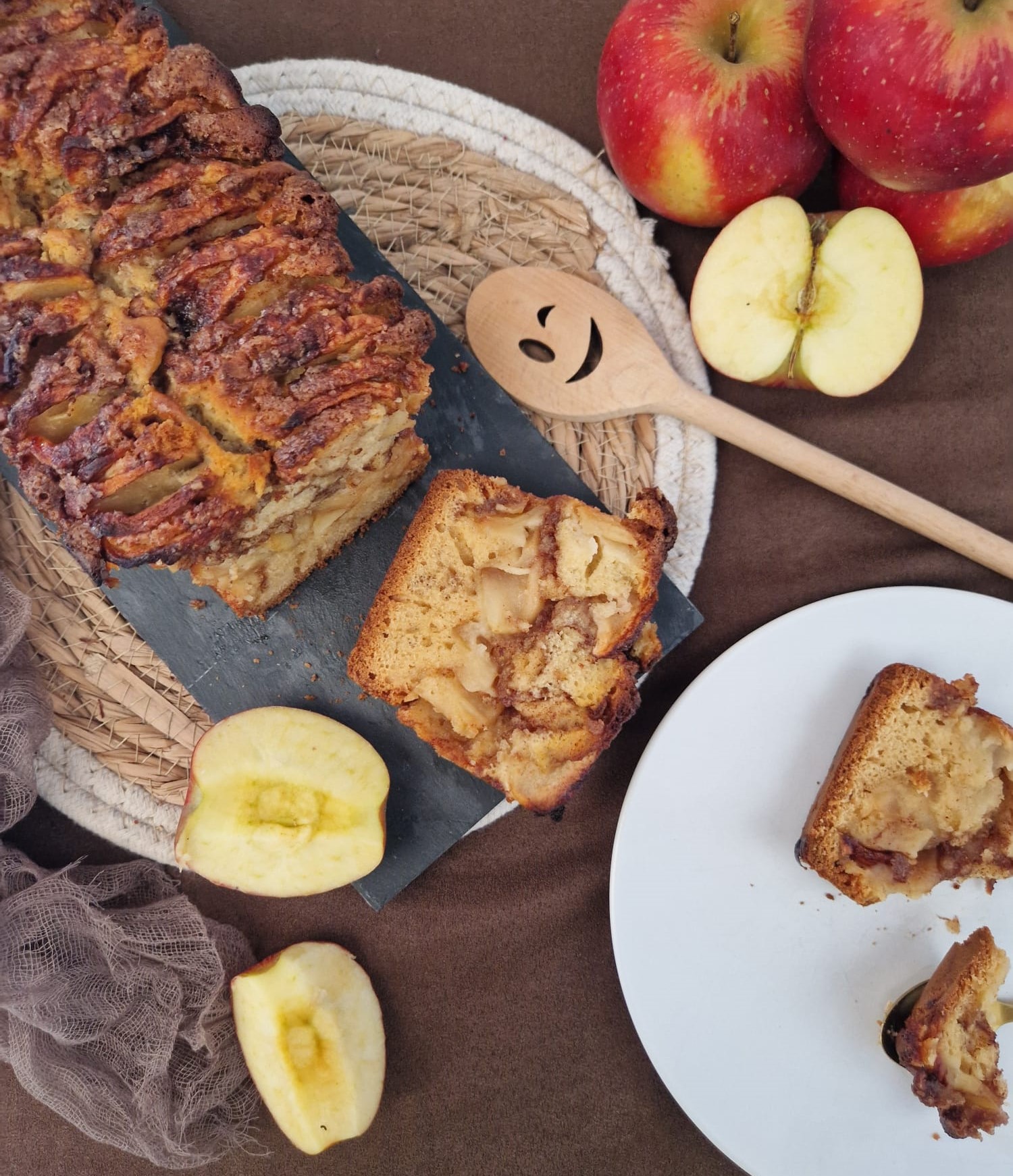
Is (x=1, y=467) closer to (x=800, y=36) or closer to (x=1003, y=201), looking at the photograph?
(x=800, y=36)

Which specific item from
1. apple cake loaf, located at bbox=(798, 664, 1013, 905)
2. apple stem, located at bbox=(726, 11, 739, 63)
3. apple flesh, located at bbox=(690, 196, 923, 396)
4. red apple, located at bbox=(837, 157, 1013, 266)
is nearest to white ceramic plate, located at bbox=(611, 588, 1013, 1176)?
apple cake loaf, located at bbox=(798, 664, 1013, 905)

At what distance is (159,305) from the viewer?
1923mm

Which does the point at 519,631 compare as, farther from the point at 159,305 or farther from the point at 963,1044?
the point at 963,1044

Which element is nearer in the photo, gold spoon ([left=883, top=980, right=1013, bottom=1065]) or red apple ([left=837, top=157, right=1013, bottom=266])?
red apple ([left=837, top=157, right=1013, bottom=266])

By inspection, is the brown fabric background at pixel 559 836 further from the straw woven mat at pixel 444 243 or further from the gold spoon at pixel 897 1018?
the gold spoon at pixel 897 1018

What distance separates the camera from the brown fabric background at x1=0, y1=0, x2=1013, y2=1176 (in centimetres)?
256

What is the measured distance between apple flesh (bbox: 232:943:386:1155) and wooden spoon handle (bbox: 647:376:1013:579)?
1.79m

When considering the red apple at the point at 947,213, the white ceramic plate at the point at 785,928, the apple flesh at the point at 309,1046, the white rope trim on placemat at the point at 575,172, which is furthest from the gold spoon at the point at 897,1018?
the red apple at the point at 947,213

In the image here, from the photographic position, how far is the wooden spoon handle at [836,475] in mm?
2418

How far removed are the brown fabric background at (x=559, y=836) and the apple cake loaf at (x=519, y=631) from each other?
42 cm

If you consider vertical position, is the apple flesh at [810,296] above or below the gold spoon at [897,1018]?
above

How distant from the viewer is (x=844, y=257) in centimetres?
228

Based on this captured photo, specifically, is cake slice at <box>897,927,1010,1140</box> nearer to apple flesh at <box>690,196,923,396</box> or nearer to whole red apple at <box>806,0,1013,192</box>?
apple flesh at <box>690,196,923,396</box>

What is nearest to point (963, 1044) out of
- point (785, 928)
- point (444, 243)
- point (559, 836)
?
point (785, 928)
